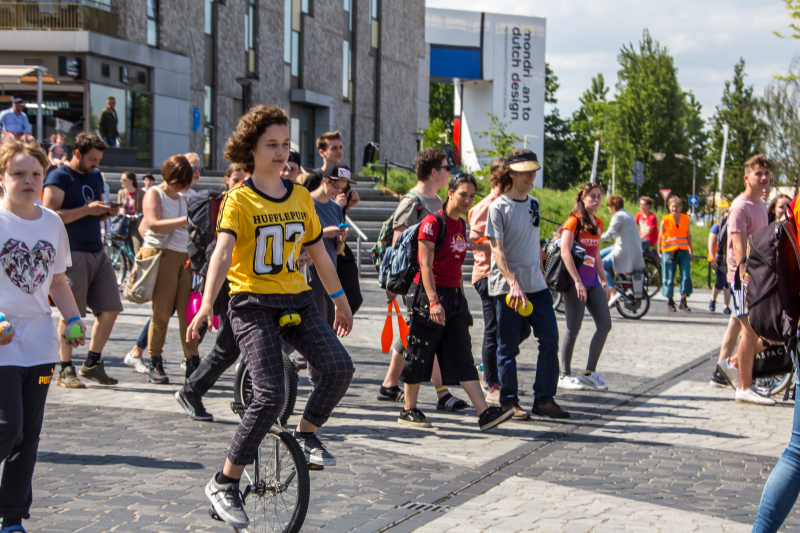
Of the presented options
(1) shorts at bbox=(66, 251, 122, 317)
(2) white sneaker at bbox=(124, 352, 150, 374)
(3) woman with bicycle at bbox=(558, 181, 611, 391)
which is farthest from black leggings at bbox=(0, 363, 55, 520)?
(3) woman with bicycle at bbox=(558, 181, 611, 391)

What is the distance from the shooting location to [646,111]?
52.2m

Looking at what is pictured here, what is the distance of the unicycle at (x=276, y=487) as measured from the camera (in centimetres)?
366

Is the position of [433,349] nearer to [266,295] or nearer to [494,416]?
[494,416]

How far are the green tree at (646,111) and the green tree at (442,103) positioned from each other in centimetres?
2652

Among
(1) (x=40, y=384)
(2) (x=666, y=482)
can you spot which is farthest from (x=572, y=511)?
(1) (x=40, y=384)

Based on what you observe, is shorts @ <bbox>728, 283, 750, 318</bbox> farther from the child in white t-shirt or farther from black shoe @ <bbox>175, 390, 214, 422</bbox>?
the child in white t-shirt

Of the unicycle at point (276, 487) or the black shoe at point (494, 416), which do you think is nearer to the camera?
the unicycle at point (276, 487)

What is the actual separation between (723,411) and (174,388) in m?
4.50

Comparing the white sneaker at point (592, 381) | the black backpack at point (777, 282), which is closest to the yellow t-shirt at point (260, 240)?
the black backpack at point (777, 282)

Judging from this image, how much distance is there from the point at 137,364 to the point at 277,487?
15.5 feet

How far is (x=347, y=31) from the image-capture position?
3944cm

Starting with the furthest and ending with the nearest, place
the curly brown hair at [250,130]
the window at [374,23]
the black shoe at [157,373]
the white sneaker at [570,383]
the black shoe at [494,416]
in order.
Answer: the window at [374,23]
the white sneaker at [570,383]
the black shoe at [157,373]
the black shoe at [494,416]
the curly brown hair at [250,130]

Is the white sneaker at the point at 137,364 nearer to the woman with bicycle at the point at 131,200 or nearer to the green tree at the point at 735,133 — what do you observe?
the woman with bicycle at the point at 131,200

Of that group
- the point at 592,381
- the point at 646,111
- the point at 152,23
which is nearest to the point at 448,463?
the point at 592,381
